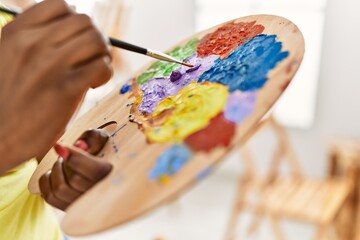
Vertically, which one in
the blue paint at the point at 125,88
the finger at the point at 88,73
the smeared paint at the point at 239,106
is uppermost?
the finger at the point at 88,73

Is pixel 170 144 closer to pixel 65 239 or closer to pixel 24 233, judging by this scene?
pixel 24 233

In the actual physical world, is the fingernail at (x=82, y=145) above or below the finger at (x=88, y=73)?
below

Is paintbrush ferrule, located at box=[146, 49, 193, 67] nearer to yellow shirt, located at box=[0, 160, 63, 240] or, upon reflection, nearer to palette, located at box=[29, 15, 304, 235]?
palette, located at box=[29, 15, 304, 235]

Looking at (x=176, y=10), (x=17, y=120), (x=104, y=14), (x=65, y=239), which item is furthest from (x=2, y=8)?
(x=176, y=10)

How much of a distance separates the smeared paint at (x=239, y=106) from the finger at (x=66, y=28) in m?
0.16

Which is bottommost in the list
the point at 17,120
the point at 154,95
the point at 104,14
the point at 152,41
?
the point at 152,41

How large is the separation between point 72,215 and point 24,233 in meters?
0.25

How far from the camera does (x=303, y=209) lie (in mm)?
1963

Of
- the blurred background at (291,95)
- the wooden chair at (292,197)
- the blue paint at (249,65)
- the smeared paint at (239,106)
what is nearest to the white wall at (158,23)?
the blurred background at (291,95)

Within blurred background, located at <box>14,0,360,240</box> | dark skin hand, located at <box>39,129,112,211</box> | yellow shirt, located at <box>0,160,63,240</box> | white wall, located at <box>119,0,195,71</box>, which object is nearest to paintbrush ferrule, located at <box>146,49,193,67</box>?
dark skin hand, located at <box>39,129,112,211</box>

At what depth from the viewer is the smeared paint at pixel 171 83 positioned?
58cm

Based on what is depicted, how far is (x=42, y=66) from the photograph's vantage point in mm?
375

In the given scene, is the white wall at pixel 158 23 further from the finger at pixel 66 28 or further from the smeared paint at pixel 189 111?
the finger at pixel 66 28

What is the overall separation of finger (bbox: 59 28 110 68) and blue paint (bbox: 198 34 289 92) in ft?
0.52
